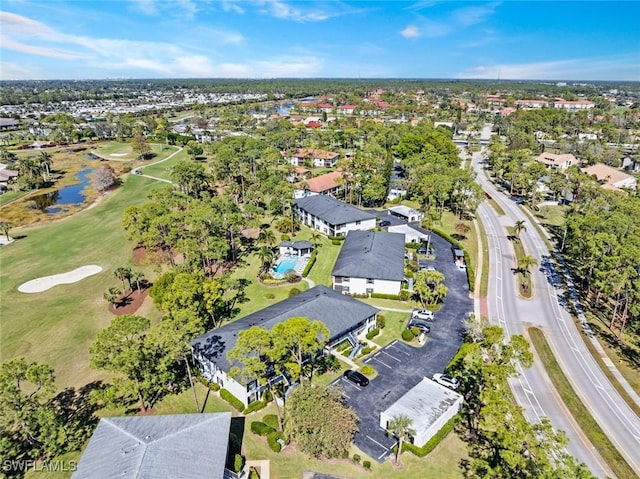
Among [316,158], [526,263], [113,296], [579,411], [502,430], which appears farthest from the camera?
[316,158]

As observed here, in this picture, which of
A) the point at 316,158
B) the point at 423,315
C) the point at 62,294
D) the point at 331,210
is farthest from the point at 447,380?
the point at 316,158

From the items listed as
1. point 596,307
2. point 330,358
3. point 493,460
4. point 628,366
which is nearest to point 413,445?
point 493,460

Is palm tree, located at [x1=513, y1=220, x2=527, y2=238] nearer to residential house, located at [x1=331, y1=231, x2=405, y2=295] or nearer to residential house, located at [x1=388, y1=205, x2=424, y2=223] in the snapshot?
residential house, located at [x1=388, y1=205, x2=424, y2=223]

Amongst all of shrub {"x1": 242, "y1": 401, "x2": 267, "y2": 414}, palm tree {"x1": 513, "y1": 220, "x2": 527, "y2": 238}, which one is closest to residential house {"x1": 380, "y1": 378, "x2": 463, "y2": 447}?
shrub {"x1": 242, "y1": 401, "x2": 267, "y2": 414}

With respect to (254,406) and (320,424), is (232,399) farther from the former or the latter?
(320,424)

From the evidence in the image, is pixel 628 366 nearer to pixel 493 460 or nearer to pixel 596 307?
pixel 596 307

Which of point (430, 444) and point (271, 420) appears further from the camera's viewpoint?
point (271, 420)
